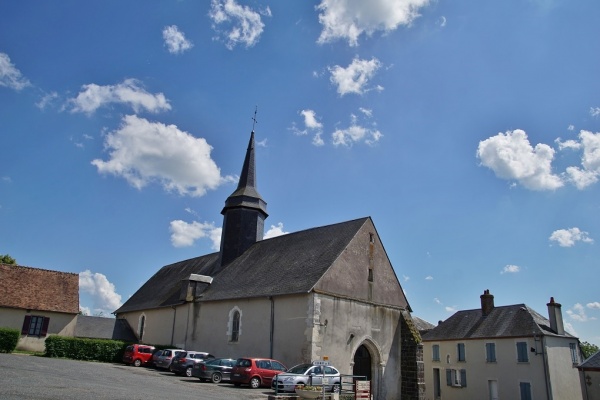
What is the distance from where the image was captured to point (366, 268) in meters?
21.7

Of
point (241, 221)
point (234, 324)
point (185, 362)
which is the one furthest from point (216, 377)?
point (241, 221)

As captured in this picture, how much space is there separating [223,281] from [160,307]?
5837 millimetres

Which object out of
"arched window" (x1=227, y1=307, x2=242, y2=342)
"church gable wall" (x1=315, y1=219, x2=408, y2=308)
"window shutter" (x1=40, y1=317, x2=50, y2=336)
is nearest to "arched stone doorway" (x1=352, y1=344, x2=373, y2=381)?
"church gable wall" (x1=315, y1=219, x2=408, y2=308)

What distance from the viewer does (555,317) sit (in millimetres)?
31172

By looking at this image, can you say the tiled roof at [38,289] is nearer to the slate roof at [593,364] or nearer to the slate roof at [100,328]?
the slate roof at [100,328]

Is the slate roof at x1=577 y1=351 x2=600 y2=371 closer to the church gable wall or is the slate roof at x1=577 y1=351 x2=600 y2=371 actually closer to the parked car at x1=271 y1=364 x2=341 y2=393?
the church gable wall

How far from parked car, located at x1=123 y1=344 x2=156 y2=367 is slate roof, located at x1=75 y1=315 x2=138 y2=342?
8292mm

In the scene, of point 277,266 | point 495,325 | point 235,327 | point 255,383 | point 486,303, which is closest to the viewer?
point 255,383

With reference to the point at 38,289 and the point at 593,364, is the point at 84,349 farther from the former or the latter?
the point at 593,364

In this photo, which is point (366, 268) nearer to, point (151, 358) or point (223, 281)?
point (223, 281)

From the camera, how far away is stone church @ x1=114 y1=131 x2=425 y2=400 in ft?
62.6

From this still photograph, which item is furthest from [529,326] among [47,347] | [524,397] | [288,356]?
[47,347]

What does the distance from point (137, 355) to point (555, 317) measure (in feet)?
87.6

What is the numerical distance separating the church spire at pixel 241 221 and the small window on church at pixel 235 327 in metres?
6.08
